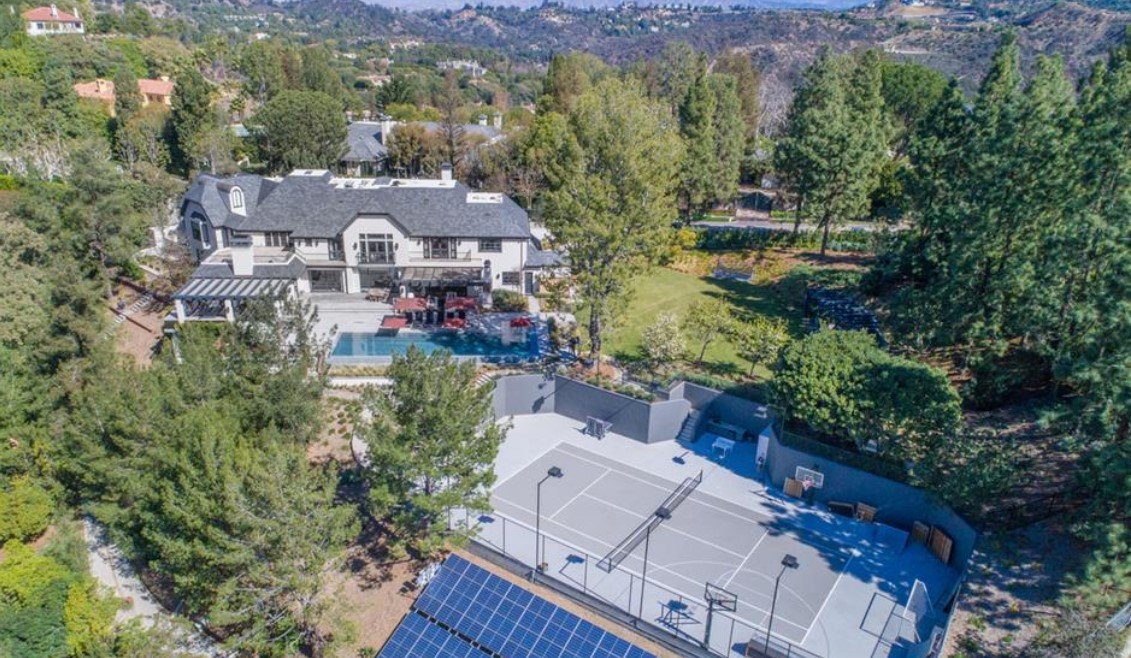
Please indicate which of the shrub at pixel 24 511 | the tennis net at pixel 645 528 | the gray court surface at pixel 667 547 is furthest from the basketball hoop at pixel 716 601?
the shrub at pixel 24 511

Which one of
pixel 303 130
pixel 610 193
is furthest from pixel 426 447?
pixel 303 130

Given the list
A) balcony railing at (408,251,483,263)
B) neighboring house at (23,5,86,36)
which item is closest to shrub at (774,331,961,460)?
balcony railing at (408,251,483,263)

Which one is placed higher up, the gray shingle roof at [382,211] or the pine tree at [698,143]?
the pine tree at [698,143]

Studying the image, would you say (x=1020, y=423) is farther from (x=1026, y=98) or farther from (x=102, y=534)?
(x=102, y=534)

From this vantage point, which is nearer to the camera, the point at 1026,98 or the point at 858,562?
the point at 858,562

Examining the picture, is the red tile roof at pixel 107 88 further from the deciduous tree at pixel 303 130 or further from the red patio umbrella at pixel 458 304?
the red patio umbrella at pixel 458 304

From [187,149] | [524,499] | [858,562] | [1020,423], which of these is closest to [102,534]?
[524,499]
